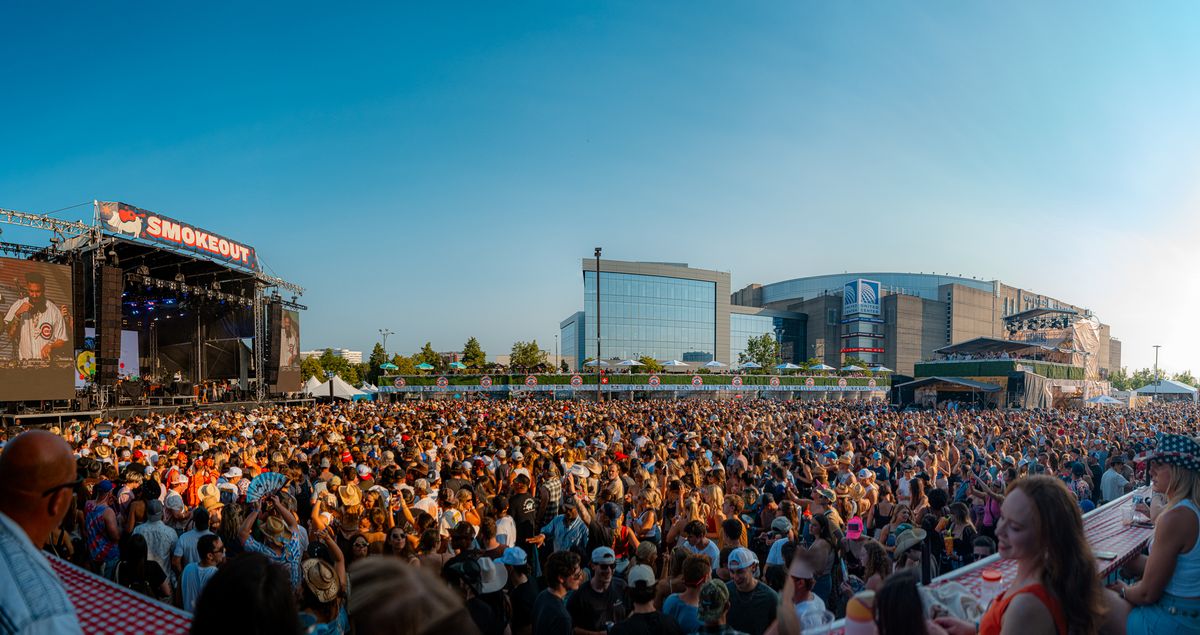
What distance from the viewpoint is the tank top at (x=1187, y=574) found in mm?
2277

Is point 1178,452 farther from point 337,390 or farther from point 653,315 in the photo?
point 653,315

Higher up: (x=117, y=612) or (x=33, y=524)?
(x=33, y=524)

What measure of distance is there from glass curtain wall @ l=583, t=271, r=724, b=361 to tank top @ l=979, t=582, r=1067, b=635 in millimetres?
70640

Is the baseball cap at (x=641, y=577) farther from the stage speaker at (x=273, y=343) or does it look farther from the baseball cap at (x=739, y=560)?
the stage speaker at (x=273, y=343)

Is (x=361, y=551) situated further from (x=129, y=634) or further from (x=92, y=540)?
(x=92, y=540)

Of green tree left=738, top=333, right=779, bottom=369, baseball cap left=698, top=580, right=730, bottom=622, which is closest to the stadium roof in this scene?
green tree left=738, top=333, right=779, bottom=369

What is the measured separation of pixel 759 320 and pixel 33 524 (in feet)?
305

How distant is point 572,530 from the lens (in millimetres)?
6301

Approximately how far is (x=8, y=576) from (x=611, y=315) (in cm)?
7429

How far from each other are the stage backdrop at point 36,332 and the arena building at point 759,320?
56.3m

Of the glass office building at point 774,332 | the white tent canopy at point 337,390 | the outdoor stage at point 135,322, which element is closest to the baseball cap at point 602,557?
the outdoor stage at point 135,322

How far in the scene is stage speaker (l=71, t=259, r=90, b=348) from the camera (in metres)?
20.3

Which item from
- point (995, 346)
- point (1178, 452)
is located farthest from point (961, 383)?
point (1178, 452)

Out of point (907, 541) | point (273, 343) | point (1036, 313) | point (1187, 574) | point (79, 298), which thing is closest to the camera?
point (1187, 574)
